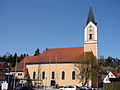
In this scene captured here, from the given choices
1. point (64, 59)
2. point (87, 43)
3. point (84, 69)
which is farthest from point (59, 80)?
point (87, 43)

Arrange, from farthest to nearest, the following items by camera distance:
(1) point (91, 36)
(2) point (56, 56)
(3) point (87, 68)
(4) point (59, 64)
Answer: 1. (2) point (56, 56)
2. (4) point (59, 64)
3. (1) point (91, 36)
4. (3) point (87, 68)

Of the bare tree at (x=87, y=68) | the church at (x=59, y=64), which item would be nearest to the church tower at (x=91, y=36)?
the church at (x=59, y=64)

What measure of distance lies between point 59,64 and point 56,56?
3719 mm

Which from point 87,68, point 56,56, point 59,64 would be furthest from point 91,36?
point 59,64

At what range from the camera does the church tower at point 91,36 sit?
6185 centimetres

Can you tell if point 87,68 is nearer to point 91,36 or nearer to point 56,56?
point 91,36

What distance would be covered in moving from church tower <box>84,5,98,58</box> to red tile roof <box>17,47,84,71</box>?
10.3 feet

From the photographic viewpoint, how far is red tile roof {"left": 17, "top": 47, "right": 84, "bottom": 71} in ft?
211

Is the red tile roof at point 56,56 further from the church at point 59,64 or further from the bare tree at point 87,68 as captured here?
the bare tree at point 87,68

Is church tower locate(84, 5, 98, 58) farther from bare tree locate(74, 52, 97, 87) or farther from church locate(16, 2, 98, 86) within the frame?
bare tree locate(74, 52, 97, 87)

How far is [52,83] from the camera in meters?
64.6

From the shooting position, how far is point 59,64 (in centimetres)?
6456

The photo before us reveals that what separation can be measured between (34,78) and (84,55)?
20883 millimetres

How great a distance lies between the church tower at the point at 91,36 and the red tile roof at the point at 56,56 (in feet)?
10.3
